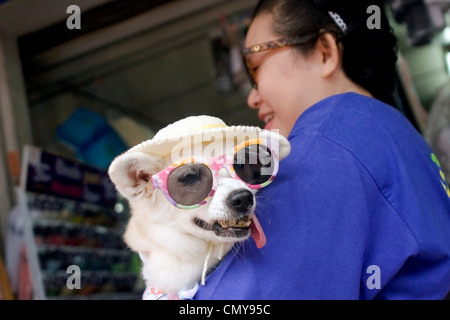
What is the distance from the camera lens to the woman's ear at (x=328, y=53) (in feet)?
4.32

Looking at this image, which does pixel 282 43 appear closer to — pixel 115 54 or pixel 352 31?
pixel 352 31

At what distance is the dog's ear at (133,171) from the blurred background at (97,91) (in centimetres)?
136

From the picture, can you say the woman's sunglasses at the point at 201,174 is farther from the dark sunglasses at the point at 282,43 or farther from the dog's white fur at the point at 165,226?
the dark sunglasses at the point at 282,43

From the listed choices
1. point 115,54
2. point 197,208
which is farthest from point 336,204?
point 115,54

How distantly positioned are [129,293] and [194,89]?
4.71 ft

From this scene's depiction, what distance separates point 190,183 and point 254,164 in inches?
5.5

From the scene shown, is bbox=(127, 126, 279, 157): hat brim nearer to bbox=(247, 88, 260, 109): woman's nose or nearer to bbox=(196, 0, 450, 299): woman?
bbox=(196, 0, 450, 299): woman

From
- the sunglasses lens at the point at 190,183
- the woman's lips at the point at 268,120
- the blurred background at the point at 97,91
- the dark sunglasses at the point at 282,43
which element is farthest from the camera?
the blurred background at the point at 97,91

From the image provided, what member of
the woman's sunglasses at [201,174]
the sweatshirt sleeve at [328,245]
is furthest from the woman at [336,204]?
the woman's sunglasses at [201,174]

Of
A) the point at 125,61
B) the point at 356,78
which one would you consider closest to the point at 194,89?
the point at 125,61

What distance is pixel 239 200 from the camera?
910 millimetres

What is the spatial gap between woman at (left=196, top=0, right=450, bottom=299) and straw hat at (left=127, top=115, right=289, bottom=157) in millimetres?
132

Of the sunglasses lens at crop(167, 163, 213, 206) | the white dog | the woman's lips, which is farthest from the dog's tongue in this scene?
the woman's lips

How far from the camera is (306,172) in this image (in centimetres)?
101
